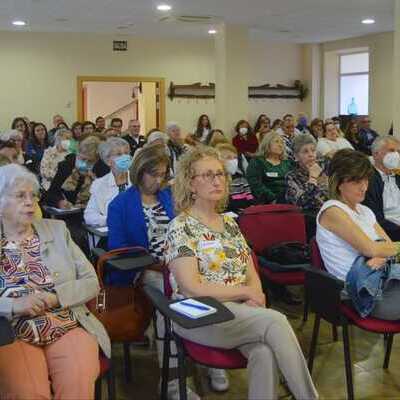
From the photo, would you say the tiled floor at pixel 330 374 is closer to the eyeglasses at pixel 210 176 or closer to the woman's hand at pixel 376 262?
the woman's hand at pixel 376 262

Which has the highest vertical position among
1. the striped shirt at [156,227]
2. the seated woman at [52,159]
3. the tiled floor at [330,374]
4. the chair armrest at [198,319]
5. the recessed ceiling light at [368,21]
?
the recessed ceiling light at [368,21]

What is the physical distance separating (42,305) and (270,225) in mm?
1692

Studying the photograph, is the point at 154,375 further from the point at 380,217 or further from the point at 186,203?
the point at 380,217

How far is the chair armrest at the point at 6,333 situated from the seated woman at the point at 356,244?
1.44m

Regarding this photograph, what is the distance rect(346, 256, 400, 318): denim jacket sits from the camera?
256 cm

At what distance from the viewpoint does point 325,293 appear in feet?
8.61

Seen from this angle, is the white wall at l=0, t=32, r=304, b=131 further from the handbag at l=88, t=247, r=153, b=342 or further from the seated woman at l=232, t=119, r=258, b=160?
the handbag at l=88, t=247, r=153, b=342

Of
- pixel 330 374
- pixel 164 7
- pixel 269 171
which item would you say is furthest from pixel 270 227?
pixel 164 7

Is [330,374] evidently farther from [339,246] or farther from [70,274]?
[70,274]

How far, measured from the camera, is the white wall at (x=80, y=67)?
36.8ft

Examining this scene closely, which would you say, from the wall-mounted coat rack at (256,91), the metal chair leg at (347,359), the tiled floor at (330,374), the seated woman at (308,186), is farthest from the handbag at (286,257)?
the wall-mounted coat rack at (256,91)

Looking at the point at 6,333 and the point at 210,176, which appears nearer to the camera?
the point at 6,333

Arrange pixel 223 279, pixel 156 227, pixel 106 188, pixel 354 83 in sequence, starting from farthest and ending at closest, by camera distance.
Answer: pixel 354 83
pixel 106 188
pixel 156 227
pixel 223 279

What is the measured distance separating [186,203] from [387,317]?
987mm
